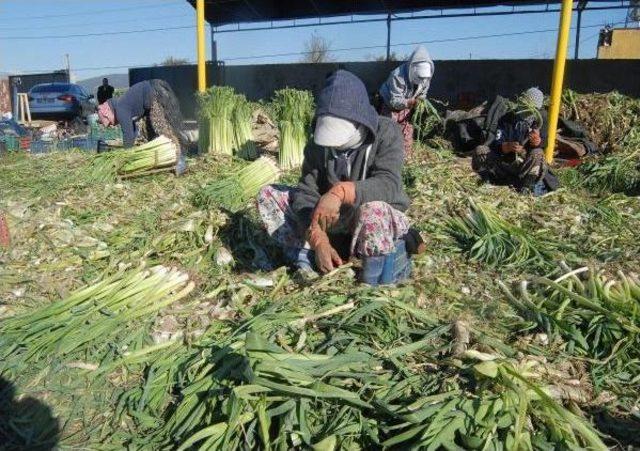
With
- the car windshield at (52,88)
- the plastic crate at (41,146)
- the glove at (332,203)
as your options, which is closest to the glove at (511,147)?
the glove at (332,203)

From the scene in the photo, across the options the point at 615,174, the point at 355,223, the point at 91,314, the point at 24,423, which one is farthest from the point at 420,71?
the point at 24,423

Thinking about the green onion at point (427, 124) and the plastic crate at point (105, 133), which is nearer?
the green onion at point (427, 124)

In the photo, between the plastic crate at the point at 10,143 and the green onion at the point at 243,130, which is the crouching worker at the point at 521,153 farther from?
the plastic crate at the point at 10,143

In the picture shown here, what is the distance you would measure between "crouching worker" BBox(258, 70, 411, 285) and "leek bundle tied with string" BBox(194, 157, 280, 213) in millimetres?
1227

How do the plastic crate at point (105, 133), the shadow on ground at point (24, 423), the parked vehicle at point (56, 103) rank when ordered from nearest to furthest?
1. the shadow on ground at point (24, 423)
2. the plastic crate at point (105, 133)
3. the parked vehicle at point (56, 103)

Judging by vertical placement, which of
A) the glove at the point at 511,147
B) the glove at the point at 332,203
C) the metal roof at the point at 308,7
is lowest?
the glove at the point at 332,203

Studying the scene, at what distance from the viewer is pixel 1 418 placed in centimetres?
224

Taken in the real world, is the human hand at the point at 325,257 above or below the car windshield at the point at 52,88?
below

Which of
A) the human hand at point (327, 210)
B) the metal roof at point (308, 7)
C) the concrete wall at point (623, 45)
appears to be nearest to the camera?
the human hand at point (327, 210)

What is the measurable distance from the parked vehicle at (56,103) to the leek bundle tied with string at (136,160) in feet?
40.8

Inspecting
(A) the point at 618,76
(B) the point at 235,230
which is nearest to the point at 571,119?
(A) the point at 618,76

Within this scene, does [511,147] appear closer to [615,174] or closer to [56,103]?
[615,174]

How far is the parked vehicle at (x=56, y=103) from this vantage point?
1686 cm

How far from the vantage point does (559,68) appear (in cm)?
594
